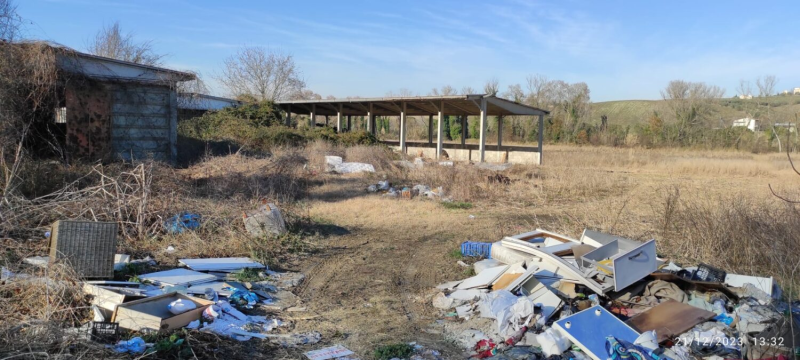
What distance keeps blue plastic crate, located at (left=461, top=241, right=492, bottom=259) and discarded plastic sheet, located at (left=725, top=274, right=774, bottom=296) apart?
3.16m

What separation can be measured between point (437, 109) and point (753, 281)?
18.6 metres

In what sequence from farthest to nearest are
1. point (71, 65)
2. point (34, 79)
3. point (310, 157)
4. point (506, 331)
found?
point (310, 157) < point (71, 65) < point (34, 79) < point (506, 331)

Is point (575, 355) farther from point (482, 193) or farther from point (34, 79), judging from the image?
point (34, 79)

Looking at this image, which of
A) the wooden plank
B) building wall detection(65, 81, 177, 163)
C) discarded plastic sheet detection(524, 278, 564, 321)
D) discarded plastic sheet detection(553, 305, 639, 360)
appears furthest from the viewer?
building wall detection(65, 81, 177, 163)

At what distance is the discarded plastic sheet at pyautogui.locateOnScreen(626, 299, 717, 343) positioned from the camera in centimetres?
471

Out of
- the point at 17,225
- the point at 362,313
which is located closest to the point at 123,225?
the point at 17,225

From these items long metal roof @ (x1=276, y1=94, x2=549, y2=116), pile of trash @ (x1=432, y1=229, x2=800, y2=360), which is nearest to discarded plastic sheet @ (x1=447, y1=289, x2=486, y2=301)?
pile of trash @ (x1=432, y1=229, x2=800, y2=360)

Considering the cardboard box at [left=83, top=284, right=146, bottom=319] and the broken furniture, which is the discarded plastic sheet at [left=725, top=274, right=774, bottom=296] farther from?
the cardboard box at [left=83, top=284, right=146, bottom=319]

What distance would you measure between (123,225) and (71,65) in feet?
28.3

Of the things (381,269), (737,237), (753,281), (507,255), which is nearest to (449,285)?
(507,255)

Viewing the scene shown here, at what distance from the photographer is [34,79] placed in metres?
12.7

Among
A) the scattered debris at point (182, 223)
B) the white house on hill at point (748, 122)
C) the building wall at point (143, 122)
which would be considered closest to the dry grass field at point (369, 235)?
the scattered debris at point (182, 223)

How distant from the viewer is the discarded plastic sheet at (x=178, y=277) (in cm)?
589

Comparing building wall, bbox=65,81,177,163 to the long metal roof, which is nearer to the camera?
building wall, bbox=65,81,177,163
